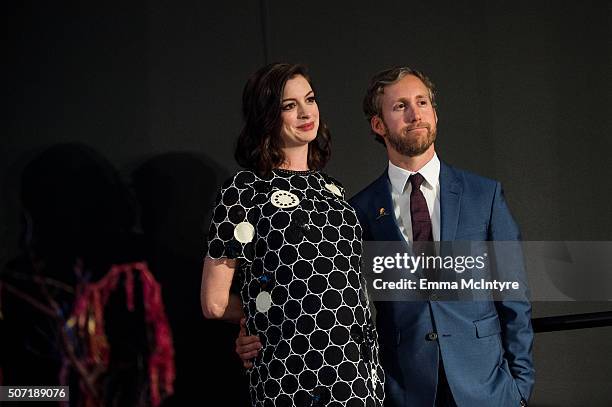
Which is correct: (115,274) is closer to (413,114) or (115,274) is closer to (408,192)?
(408,192)

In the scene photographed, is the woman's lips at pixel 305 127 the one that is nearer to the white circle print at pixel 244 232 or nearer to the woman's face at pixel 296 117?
the woman's face at pixel 296 117

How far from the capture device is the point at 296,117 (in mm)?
2795

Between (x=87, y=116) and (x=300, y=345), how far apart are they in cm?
122

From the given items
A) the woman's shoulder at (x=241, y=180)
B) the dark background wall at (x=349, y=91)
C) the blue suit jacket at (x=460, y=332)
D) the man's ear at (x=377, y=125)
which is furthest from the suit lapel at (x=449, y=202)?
the woman's shoulder at (x=241, y=180)

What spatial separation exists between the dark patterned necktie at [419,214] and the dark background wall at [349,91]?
1.22 ft

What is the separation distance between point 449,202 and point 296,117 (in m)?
0.56

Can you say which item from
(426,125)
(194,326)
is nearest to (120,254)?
(194,326)

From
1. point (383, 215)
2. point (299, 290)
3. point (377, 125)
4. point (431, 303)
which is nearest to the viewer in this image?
point (299, 290)

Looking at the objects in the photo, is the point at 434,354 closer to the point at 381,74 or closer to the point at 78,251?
the point at 381,74

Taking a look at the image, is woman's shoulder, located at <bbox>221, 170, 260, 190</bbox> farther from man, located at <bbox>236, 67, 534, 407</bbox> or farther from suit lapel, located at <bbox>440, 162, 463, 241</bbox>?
suit lapel, located at <bbox>440, 162, 463, 241</bbox>

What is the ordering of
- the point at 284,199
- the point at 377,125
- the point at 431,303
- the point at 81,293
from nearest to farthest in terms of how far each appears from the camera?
the point at 284,199
the point at 431,303
the point at 377,125
the point at 81,293

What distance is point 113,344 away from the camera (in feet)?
10.3

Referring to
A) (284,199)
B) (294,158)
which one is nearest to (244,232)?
(284,199)

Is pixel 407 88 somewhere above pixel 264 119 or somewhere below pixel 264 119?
above
